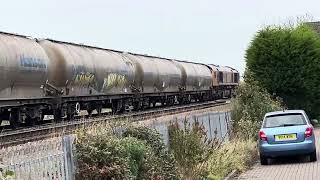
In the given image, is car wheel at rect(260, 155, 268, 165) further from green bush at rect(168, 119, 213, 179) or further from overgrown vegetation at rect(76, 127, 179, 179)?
overgrown vegetation at rect(76, 127, 179, 179)

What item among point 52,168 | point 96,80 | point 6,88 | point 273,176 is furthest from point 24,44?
point 52,168

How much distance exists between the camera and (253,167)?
15.9 meters

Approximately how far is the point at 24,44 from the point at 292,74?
14.4m

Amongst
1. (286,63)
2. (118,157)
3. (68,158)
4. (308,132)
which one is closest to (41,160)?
(68,158)

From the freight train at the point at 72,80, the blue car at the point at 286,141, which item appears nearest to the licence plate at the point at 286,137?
the blue car at the point at 286,141

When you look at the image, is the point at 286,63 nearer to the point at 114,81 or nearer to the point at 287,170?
the point at 114,81

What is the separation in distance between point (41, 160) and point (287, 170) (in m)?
8.95

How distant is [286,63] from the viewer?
3011cm

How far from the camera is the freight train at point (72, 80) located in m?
19.9

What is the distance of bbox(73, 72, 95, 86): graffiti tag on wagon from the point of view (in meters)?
25.4

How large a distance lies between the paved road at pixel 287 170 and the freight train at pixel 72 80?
8.30m

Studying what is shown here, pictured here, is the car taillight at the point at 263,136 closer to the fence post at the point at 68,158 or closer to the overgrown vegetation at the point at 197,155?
the overgrown vegetation at the point at 197,155

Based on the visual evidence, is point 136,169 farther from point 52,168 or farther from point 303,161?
point 303,161

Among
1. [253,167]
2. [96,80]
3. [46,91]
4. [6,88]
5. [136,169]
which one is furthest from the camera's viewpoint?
[96,80]
